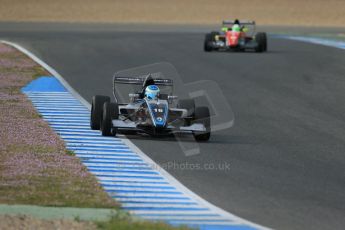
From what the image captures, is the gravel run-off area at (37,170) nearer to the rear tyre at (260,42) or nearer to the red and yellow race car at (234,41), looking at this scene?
the red and yellow race car at (234,41)

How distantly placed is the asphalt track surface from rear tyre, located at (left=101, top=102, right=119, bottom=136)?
0.46m

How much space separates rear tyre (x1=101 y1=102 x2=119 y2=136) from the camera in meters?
14.6

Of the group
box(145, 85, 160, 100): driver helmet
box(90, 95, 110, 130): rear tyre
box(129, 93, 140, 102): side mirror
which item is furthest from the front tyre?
box(145, 85, 160, 100): driver helmet

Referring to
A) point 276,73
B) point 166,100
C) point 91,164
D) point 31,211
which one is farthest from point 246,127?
point 276,73

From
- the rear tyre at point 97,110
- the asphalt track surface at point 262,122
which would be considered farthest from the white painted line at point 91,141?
the rear tyre at point 97,110

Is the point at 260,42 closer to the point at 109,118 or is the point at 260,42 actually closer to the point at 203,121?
the point at 203,121

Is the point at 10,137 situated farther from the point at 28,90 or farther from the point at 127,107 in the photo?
the point at 28,90

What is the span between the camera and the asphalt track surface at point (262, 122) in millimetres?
10562

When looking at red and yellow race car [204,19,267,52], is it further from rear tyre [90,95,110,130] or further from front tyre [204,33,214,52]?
rear tyre [90,95,110,130]

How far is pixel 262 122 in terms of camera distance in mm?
17625

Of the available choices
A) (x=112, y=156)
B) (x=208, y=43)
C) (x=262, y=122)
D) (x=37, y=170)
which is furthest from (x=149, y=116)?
(x=208, y=43)

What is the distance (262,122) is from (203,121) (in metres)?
2.90

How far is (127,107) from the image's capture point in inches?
598

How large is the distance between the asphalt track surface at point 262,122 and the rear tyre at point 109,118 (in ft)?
Answer: 1.52
